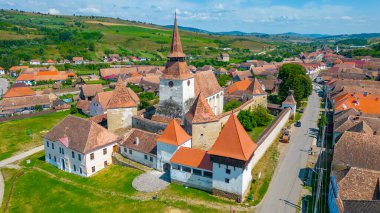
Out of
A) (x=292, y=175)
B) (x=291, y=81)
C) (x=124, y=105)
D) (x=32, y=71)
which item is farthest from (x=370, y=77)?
(x=32, y=71)

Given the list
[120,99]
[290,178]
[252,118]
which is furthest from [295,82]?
[120,99]

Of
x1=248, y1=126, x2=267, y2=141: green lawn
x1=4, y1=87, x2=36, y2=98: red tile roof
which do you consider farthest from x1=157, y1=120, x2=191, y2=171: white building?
x1=4, y1=87, x2=36, y2=98: red tile roof

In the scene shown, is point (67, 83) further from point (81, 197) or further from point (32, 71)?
point (81, 197)

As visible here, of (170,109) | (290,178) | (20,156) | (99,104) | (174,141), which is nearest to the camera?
(290,178)

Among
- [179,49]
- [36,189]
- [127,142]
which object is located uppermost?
[179,49]

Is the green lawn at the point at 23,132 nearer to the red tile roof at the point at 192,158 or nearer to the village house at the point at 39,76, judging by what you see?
the red tile roof at the point at 192,158

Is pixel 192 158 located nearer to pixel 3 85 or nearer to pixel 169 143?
pixel 169 143
